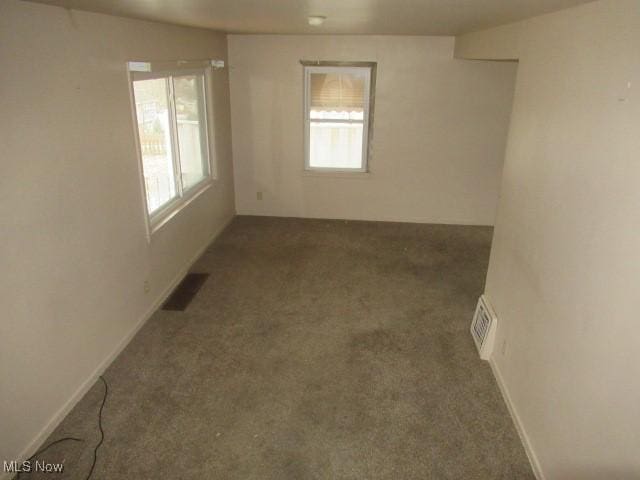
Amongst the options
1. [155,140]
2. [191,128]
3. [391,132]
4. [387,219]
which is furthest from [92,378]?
[391,132]

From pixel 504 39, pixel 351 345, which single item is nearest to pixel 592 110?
pixel 504 39

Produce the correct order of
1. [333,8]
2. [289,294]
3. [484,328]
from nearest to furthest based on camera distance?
1. [333,8]
2. [484,328]
3. [289,294]

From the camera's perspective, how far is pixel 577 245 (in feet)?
6.64

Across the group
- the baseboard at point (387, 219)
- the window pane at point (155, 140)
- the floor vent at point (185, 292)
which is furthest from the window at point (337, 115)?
the floor vent at point (185, 292)

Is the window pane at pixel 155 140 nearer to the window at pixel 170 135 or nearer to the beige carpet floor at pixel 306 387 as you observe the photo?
the window at pixel 170 135

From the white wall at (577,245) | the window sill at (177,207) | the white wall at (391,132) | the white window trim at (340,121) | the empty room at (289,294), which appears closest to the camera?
the white wall at (577,245)

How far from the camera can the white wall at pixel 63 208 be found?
217 centimetres

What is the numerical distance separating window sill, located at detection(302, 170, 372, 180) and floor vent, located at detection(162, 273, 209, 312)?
212 cm

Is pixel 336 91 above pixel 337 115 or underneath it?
above

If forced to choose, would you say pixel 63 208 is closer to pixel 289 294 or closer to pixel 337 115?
pixel 289 294

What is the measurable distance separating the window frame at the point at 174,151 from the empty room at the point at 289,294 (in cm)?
2

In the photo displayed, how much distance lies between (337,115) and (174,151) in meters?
2.31

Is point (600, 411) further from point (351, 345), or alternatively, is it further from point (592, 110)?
point (351, 345)

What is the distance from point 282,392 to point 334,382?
0.34 m
